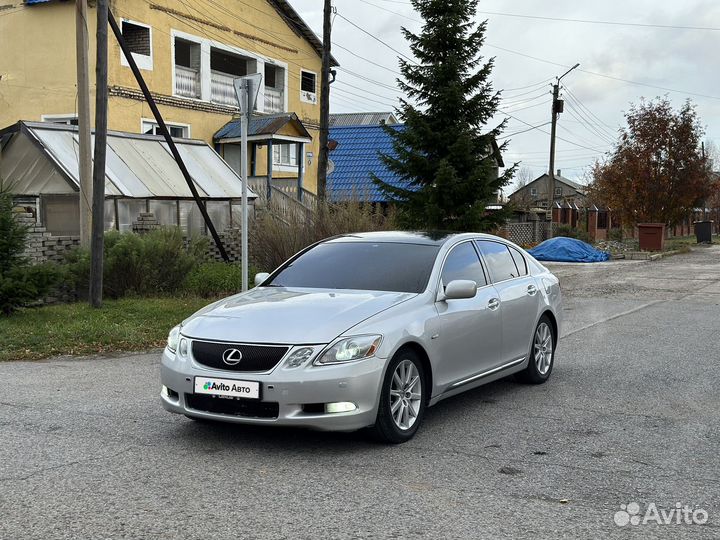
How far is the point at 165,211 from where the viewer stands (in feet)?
66.8

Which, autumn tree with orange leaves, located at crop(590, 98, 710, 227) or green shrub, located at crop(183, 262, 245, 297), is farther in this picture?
autumn tree with orange leaves, located at crop(590, 98, 710, 227)

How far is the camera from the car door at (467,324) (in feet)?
21.9

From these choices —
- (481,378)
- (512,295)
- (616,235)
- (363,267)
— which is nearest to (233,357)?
(363,267)

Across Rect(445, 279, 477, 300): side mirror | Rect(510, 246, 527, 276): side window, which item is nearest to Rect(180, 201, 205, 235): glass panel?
Rect(510, 246, 527, 276): side window

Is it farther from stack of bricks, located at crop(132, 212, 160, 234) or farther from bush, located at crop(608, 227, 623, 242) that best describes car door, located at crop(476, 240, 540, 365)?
bush, located at crop(608, 227, 623, 242)

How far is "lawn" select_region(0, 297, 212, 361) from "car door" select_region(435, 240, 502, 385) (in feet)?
15.8

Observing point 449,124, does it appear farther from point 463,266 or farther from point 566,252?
point 463,266

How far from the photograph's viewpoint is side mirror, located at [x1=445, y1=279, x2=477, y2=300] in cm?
667

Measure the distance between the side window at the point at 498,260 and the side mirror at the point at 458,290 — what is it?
1.12 metres

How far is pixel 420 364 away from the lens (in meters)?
6.33

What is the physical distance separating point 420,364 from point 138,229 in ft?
39.0

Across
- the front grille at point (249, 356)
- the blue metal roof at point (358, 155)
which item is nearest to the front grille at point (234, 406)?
the front grille at point (249, 356)

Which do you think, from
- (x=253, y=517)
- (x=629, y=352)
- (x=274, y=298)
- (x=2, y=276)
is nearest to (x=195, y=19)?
(x=2, y=276)

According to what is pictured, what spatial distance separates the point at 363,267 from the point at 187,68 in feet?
73.3
